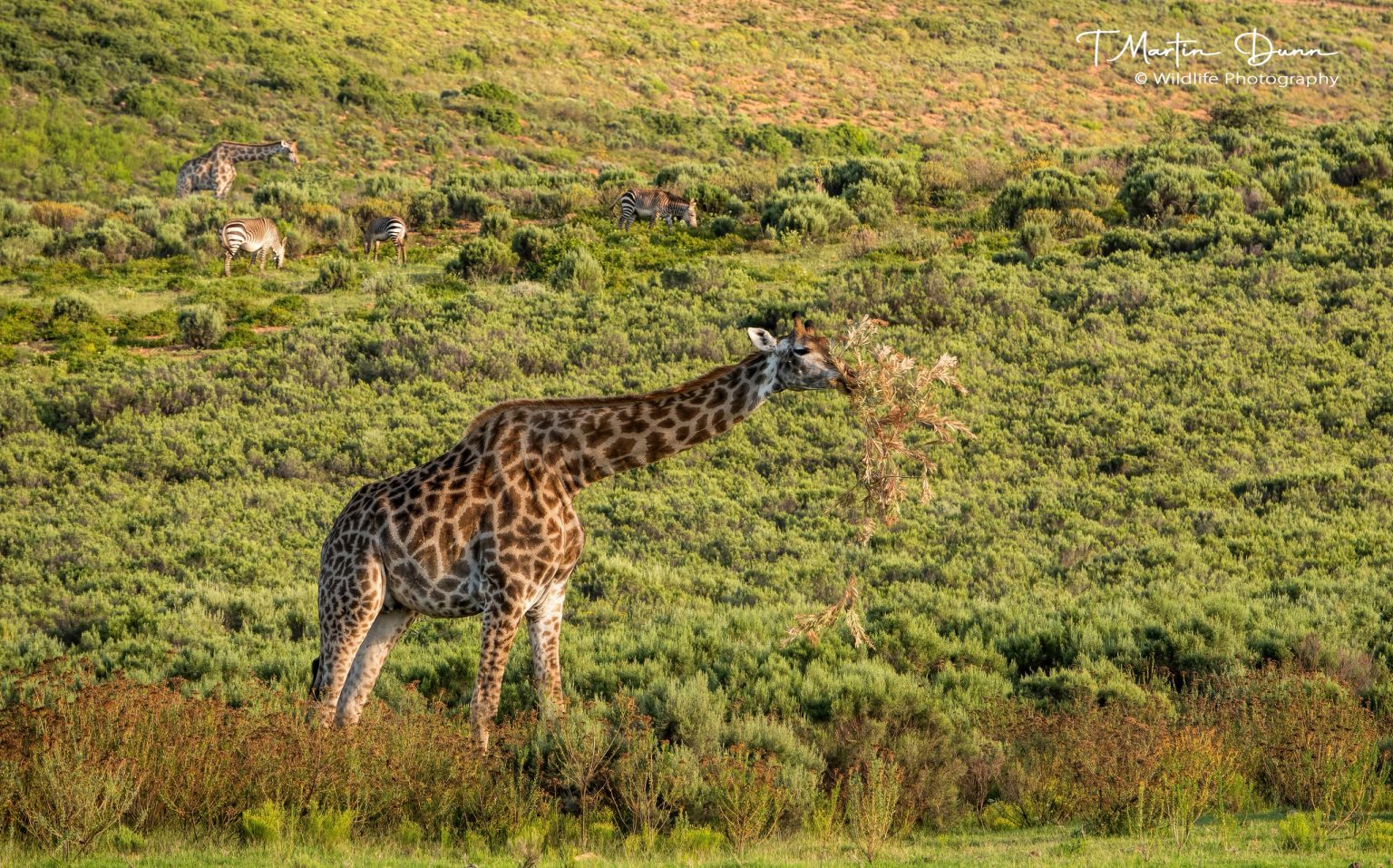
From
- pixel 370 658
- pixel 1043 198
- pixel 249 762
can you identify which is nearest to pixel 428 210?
pixel 1043 198

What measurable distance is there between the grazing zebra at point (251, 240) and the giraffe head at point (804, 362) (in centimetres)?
2407

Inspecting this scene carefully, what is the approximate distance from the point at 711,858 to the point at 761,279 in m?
22.2

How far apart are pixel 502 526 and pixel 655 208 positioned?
26.0 meters

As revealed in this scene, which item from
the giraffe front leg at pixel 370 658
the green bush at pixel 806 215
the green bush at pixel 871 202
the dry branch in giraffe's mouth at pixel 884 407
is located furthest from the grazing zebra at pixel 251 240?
the dry branch in giraffe's mouth at pixel 884 407

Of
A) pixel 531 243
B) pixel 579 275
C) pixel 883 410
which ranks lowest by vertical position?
pixel 579 275

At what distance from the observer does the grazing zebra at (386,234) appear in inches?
1255

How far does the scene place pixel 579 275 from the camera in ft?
97.3

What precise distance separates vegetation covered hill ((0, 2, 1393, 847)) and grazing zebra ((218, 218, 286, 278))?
35.9 inches

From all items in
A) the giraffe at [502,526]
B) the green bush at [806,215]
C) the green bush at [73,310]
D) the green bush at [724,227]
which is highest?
the giraffe at [502,526]

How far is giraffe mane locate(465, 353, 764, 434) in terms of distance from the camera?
9.45 meters

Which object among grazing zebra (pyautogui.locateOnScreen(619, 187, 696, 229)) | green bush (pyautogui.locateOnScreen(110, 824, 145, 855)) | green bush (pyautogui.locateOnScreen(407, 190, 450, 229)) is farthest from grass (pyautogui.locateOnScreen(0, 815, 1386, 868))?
green bush (pyautogui.locateOnScreen(407, 190, 450, 229))

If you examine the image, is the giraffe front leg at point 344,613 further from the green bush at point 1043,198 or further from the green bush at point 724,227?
the green bush at point 1043,198

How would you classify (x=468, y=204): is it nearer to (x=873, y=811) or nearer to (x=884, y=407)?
(x=884, y=407)

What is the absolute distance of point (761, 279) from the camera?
1162 inches
